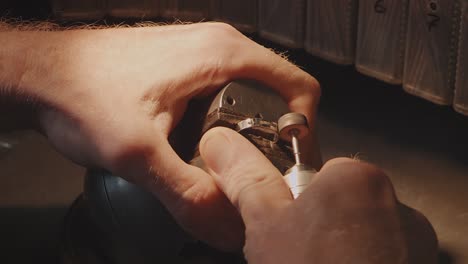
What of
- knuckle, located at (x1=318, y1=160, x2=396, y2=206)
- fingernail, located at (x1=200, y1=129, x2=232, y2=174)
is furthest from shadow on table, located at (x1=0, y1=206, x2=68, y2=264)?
knuckle, located at (x1=318, y1=160, x2=396, y2=206)

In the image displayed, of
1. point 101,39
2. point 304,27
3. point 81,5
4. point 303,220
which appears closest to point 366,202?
point 303,220

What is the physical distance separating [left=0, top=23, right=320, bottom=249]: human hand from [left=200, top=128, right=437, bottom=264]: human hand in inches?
2.9

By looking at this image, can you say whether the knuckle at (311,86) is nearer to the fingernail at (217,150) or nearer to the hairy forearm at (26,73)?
the fingernail at (217,150)

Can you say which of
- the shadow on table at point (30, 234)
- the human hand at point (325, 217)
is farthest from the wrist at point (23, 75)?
the human hand at point (325, 217)

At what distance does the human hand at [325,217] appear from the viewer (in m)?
0.50

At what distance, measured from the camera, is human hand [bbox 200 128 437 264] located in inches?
19.9

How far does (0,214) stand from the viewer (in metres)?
0.88

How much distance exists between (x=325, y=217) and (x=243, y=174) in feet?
0.33

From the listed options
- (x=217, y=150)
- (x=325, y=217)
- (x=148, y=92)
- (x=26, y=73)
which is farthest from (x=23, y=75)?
(x=325, y=217)

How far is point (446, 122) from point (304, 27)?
0.27 meters

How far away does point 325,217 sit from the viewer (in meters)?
0.52

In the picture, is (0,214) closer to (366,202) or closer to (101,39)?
(101,39)

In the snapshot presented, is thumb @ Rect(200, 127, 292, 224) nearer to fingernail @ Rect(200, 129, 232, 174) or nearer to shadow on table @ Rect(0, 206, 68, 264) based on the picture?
fingernail @ Rect(200, 129, 232, 174)

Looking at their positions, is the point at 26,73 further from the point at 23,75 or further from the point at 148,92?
the point at 148,92
